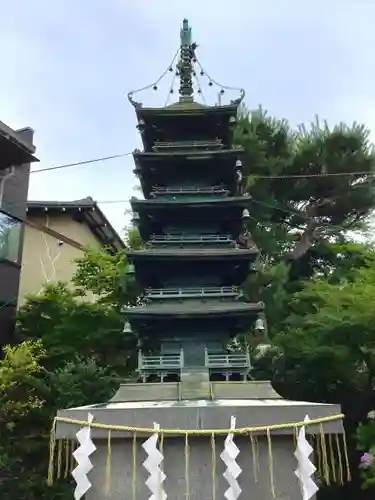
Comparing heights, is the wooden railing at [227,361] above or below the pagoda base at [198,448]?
above

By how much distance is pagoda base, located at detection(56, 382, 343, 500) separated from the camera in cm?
904

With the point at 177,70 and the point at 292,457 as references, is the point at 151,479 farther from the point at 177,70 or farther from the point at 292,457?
the point at 177,70

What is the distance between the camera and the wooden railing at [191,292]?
41.4 ft

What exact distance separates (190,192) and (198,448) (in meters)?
6.57

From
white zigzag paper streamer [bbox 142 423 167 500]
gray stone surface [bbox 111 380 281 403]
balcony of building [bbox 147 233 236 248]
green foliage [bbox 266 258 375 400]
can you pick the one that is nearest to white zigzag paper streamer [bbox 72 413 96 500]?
white zigzag paper streamer [bbox 142 423 167 500]

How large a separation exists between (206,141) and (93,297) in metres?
9.80

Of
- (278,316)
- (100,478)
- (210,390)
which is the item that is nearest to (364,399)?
(278,316)

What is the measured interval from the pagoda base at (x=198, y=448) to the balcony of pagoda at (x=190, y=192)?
5.94 metres

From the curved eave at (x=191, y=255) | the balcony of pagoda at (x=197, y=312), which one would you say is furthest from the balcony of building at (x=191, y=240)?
the balcony of pagoda at (x=197, y=312)

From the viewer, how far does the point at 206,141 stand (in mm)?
14672

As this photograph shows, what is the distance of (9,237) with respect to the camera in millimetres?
17656

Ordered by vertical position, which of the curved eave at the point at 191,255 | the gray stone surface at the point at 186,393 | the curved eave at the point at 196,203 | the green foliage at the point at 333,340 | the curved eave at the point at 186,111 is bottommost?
the gray stone surface at the point at 186,393

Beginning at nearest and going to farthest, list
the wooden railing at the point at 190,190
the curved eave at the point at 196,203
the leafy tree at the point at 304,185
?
the curved eave at the point at 196,203, the wooden railing at the point at 190,190, the leafy tree at the point at 304,185

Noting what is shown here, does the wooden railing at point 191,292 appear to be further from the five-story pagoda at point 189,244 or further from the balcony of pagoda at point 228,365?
the balcony of pagoda at point 228,365
